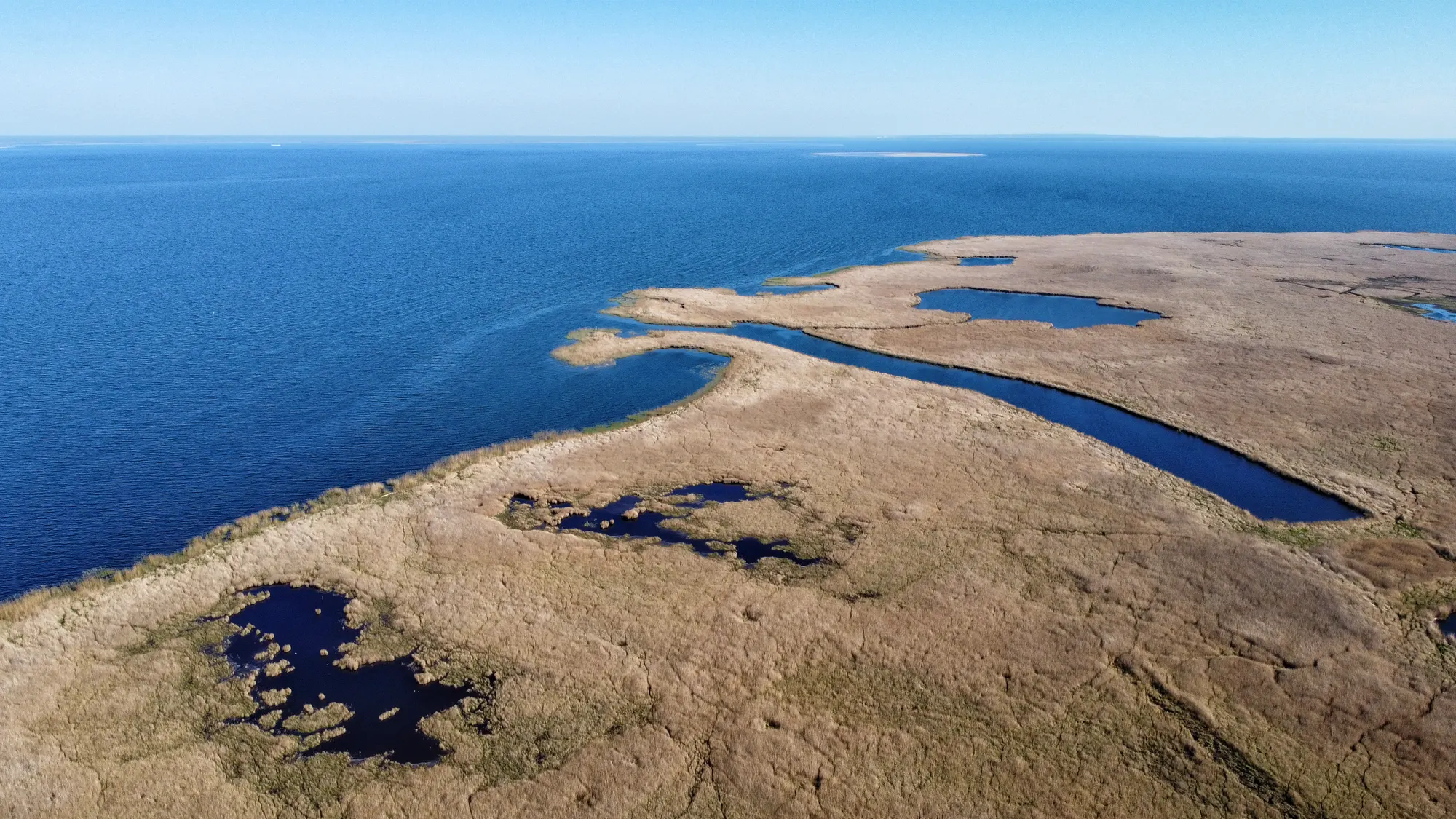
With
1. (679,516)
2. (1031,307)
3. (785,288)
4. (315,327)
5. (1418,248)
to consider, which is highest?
(1418,248)

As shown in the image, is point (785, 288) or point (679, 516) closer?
point (679, 516)

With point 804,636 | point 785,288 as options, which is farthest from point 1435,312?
point 804,636

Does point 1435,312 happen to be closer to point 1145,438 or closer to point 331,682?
point 1145,438

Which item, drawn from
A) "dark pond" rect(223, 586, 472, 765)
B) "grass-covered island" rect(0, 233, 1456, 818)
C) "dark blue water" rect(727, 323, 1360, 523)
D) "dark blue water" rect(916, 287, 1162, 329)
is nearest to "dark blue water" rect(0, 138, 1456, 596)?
"grass-covered island" rect(0, 233, 1456, 818)

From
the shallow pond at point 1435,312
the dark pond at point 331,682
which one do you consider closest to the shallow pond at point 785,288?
the shallow pond at point 1435,312

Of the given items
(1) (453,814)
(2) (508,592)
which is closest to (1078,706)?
(1) (453,814)

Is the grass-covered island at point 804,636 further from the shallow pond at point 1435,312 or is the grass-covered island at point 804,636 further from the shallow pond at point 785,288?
the shallow pond at point 785,288

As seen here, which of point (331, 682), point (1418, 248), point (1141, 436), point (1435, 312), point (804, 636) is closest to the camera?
point (331, 682)

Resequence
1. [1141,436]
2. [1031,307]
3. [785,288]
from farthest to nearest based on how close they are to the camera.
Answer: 1. [785,288]
2. [1031,307]
3. [1141,436]
